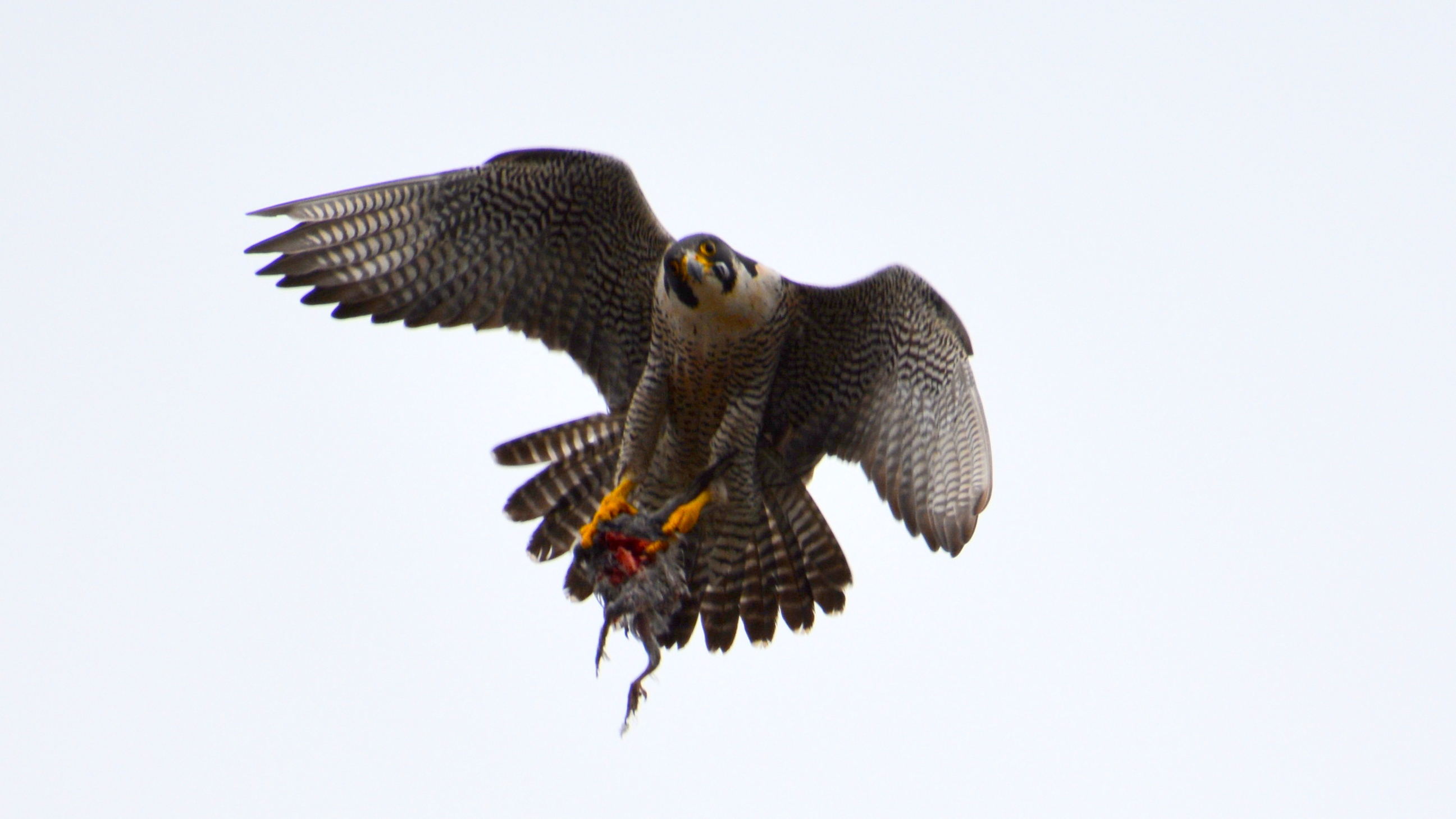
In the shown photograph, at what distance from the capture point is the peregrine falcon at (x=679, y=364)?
752 cm

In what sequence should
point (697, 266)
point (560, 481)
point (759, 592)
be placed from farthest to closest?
1. point (560, 481)
2. point (759, 592)
3. point (697, 266)

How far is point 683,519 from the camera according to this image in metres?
7.98

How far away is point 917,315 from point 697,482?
159 centimetres

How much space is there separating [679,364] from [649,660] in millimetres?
1631

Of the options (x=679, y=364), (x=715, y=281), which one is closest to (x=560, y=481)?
(x=679, y=364)

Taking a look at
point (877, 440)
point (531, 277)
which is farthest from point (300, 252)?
point (877, 440)

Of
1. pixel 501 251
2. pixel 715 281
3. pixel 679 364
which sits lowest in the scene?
pixel 679 364

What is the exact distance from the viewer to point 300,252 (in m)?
7.35

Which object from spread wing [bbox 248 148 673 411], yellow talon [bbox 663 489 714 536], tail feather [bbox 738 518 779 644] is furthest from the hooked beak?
tail feather [bbox 738 518 779 644]

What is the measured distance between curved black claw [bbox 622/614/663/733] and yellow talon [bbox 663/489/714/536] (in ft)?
2.09

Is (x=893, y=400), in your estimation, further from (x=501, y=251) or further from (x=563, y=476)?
(x=501, y=251)

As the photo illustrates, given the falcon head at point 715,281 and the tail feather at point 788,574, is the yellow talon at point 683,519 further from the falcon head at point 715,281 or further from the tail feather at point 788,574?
the falcon head at point 715,281

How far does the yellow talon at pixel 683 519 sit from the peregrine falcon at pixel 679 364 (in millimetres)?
12

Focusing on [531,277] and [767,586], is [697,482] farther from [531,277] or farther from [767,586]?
[531,277]
